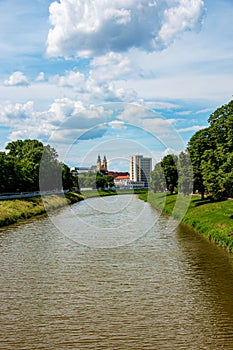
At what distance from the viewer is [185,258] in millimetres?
30688

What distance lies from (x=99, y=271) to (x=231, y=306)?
9.45m

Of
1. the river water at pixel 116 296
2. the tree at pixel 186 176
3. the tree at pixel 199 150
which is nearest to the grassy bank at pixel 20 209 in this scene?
the river water at pixel 116 296

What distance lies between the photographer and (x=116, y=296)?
2150 centimetres

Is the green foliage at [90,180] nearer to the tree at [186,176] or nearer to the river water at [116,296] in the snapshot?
the tree at [186,176]

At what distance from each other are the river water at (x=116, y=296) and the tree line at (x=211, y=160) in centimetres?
899

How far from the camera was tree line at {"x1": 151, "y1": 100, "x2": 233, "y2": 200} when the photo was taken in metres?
41.9

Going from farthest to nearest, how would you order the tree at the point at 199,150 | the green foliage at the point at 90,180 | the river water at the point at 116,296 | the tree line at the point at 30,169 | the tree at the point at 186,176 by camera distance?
the green foliage at the point at 90,180
the tree line at the point at 30,169
the tree at the point at 186,176
the tree at the point at 199,150
the river water at the point at 116,296

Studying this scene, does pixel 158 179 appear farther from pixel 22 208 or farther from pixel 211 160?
pixel 211 160

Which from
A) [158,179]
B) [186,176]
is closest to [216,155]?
[186,176]

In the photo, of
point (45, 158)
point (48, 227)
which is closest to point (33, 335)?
point (48, 227)

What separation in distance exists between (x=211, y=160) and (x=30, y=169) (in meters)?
51.5

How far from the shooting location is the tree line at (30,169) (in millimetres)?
79625

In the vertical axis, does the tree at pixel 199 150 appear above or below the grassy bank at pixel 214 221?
above

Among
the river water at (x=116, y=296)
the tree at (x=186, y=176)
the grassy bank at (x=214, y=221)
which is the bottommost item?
the river water at (x=116, y=296)
